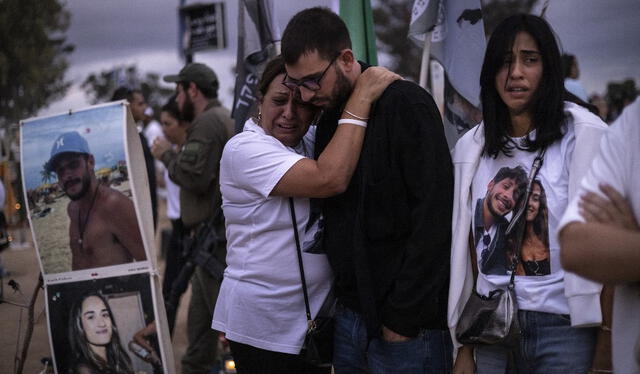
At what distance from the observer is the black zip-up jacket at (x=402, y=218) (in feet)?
7.58

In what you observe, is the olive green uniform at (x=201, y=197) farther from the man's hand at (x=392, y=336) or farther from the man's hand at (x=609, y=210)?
the man's hand at (x=609, y=210)

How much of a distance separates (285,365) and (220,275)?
211 cm

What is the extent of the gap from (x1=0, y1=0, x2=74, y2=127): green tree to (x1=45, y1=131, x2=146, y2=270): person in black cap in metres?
1.44

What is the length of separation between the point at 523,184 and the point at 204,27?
7672 millimetres

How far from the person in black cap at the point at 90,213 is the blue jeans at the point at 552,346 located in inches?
86.4

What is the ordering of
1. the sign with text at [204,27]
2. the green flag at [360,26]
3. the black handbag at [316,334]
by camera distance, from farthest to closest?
the sign with text at [204,27] → the green flag at [360,26] → the black handbag at [316,334]

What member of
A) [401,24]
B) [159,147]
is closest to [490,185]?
[159,147]

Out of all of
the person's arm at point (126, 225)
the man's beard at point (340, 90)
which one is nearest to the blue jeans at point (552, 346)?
the man's beard at point (340, 90)

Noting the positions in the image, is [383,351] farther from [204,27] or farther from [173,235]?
[204,27]

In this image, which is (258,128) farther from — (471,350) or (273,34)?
(273,34)

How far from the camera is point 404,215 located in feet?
7.86

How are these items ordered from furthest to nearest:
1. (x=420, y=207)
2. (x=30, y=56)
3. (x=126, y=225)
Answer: (x=30, y=56) → (x=126, y=225) → (x=420, y=207)

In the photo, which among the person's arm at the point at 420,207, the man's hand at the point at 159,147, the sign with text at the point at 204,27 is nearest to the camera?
the person's arm at the point at 420,207

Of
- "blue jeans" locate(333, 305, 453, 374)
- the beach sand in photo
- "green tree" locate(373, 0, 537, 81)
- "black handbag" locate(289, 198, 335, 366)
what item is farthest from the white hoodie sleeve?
Answer: "green tree" locate(373, 0, 537, 81)
